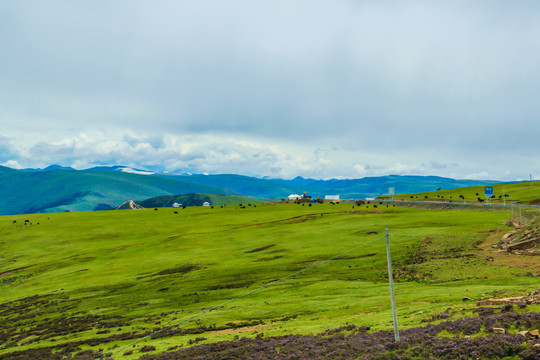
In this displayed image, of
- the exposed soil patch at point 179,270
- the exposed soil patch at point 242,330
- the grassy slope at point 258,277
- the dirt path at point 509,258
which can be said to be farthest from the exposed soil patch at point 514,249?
the exposed soil patch at point 179,270

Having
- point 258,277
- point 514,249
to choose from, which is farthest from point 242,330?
point 514,249

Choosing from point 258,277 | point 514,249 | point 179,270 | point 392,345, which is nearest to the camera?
point 392,345

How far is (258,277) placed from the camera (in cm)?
6225

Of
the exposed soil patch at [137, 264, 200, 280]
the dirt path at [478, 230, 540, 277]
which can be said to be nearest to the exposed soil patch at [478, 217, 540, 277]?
the dirt path at [478, 230, 540, 277]

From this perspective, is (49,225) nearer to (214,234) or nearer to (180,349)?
(214,234)

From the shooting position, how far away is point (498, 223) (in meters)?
85.2

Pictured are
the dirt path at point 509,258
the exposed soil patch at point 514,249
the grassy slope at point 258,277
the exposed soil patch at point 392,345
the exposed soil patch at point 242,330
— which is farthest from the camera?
the exposed soil patch at point 514,249

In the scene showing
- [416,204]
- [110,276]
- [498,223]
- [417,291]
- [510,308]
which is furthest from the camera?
[416,204]

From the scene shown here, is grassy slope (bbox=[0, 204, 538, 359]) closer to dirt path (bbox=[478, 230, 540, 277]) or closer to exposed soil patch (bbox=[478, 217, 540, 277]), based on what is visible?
dirt path (bbox=[478, 230, 540, 277])

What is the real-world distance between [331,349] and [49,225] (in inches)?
6745

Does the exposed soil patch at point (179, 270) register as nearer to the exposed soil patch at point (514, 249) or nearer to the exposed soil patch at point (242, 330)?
the exposed soil patch at point (242, 330)

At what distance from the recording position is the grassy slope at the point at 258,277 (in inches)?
1570

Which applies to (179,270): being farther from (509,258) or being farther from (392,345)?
(392,345)

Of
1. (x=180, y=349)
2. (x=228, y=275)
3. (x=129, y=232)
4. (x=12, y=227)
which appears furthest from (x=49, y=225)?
(x=180, y=349)
